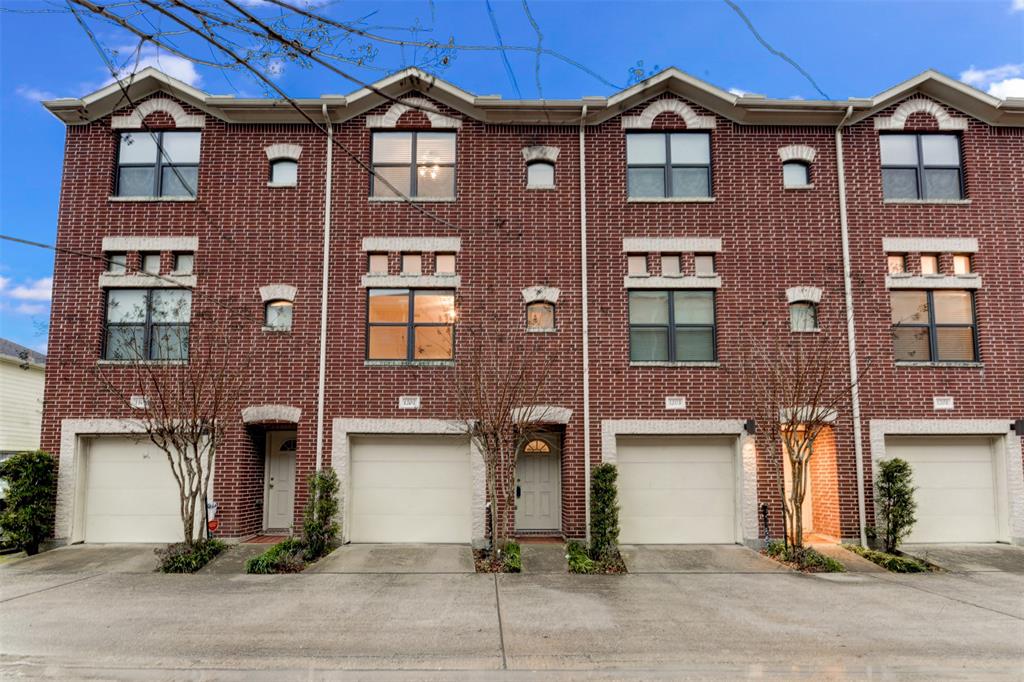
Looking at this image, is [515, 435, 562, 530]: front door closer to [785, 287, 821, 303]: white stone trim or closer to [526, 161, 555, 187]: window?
[526, 161, 555, 187]: window

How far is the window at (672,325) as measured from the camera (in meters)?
13.2

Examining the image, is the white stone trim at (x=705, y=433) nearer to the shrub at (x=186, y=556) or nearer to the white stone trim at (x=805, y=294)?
the white stone trim at (x=805, y=294)

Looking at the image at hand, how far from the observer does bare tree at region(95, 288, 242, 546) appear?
1195 cm

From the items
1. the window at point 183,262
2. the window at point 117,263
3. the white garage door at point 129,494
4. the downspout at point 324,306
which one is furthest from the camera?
the window at point 183,262

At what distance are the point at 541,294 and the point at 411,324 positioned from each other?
2.71m

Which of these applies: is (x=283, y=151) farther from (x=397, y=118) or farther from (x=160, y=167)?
(x=160, y=167)

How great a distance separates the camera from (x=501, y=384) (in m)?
11.8

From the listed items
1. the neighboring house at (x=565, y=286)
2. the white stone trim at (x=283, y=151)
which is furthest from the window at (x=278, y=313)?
the white stone trim at (x=283, y=151)

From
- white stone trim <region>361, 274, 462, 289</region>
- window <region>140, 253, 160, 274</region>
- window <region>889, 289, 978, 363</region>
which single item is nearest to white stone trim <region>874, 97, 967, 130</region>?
window <region>889, 289, 978, 363</region>

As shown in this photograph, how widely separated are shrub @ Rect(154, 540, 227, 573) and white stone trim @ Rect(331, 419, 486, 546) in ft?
7.80

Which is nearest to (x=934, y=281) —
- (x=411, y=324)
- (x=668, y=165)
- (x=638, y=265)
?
(x=668, y=165)

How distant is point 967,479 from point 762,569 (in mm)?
5244

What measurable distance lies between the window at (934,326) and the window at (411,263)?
382 inches

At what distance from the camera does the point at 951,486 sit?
42.2 feet
